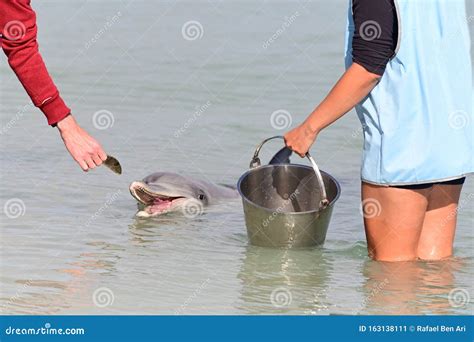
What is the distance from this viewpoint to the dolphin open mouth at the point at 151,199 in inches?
275

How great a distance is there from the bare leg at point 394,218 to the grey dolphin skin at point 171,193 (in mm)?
1853

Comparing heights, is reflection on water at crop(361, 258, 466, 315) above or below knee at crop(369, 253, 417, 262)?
below

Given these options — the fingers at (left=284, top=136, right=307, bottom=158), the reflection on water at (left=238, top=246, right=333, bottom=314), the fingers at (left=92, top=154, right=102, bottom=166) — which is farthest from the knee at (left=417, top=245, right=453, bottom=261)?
the fingers at (left=92, top=154, right=102, bottom=166)

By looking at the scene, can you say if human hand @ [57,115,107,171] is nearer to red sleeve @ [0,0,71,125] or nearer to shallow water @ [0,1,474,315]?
red sleeve @ [0,0,71,125]

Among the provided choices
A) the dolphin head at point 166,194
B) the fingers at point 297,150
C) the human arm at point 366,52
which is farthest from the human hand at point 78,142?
the dolphin head at point 166,194

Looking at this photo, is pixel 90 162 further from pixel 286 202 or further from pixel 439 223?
pixel 439 223

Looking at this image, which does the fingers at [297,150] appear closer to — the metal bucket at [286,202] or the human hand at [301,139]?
the human hand at [301,139]

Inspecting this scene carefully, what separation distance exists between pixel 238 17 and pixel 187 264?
7.70 m

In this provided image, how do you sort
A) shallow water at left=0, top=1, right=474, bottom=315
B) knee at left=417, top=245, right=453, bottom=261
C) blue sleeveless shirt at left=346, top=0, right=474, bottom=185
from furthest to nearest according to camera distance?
knee at left=417, top=245, right=453, bottom=261 < shallow water at left=0, top=1, right=474, bottom=315 < blue sleeveless shirt at left=346, top=0, right=474, bottom=185

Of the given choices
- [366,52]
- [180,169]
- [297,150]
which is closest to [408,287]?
[297,150]

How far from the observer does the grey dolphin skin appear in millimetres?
7031

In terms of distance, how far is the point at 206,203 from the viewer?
24.0ft

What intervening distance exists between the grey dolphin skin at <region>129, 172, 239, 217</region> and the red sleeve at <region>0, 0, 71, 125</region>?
204 cm

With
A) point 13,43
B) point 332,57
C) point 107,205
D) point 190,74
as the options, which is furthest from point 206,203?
point 332,57
